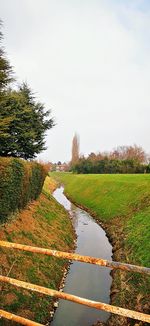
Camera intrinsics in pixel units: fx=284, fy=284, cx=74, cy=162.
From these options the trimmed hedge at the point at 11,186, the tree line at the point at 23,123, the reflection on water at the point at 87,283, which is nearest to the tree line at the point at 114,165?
the tree line at the point at 23,123

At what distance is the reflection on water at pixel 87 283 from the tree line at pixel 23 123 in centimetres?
1095

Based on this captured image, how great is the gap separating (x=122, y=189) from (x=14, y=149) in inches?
510

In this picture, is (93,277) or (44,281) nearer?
(44,281)

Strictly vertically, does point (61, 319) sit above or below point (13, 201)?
below

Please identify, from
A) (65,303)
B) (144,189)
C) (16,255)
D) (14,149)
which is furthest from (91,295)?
(14,149)

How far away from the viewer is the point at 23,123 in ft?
94.0

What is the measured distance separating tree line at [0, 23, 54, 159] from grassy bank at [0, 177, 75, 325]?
9990 millimetres

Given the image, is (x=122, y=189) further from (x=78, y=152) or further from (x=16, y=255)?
(x=78, y=152)

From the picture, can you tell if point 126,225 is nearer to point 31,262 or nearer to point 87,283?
point 87,283

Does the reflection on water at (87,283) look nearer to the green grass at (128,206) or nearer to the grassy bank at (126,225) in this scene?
the grassy bank at (126,225)

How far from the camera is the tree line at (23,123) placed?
26953 mm

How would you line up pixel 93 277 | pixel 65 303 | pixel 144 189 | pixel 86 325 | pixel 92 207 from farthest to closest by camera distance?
pixel 92 207
pixel 144 189
pixel 93 277
pixel 65 303
pixel 86 325

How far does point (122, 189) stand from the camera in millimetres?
32531

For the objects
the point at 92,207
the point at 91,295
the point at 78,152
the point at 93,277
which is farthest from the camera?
the point at 78,152
